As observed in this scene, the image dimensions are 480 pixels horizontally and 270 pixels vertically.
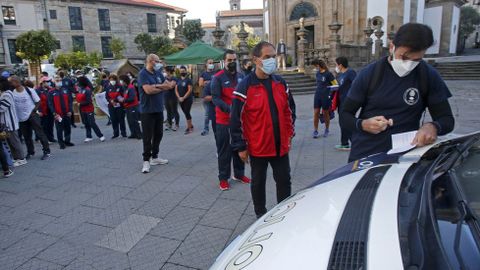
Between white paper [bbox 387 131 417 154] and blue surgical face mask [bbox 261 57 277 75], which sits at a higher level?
blue surgical face mask [bbox 261 57 277 75]

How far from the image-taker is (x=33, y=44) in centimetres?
2591

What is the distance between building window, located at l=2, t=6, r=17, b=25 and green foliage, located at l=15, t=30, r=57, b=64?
12.3 meters

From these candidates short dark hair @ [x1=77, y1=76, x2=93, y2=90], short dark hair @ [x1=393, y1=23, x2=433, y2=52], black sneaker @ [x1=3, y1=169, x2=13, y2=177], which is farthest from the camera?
short dark hair @ [x1=77, y1=76, x2=93, y2=90]

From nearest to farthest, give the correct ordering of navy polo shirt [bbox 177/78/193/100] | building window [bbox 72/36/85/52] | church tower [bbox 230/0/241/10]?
navy polo shirt [bbox 177/78/193/100]
building window [bbox 72/36/85/52]
church tower [bbox 230/0/241/10]

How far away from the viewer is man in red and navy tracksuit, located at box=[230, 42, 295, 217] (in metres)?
3.05

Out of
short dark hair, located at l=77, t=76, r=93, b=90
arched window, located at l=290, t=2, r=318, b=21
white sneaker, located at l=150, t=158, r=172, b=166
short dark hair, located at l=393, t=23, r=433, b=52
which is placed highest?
arched window, located at l=290, t=2, r=318, b=21

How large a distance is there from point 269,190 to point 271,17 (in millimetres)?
30365

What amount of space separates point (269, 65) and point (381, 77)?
988mm

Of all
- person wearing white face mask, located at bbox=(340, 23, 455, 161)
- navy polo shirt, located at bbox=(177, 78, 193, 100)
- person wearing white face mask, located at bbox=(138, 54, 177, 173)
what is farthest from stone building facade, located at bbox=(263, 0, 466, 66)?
person wearing white face mask, located at bbox=(340, 23, 455, 161)

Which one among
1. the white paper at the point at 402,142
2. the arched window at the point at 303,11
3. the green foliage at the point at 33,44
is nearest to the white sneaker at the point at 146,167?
the white paper at the point at 402,142

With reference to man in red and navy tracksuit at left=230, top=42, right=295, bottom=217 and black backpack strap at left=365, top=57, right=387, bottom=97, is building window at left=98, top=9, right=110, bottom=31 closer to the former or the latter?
man in red and navy tracksuit at left=230, top=42, right=295, bottom=217

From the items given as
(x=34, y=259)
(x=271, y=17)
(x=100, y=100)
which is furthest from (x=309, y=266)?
(x=271, y=17)

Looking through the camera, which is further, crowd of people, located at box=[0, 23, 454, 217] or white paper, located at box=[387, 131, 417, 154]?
crowd of people, located at box=[0, 23, 454, 217]

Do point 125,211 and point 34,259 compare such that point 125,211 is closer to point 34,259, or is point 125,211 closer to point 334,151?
point 34,259
